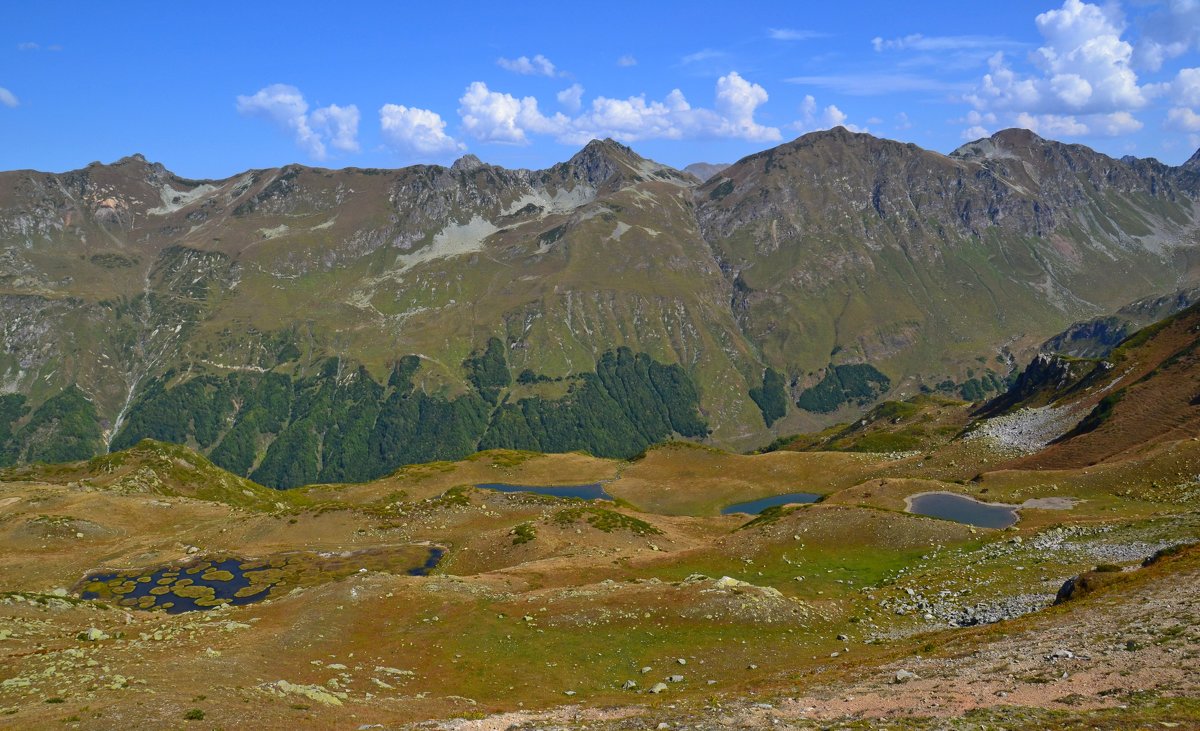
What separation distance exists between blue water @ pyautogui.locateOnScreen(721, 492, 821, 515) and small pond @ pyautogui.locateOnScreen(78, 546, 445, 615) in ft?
212

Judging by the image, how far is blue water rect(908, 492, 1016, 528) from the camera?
286 feet

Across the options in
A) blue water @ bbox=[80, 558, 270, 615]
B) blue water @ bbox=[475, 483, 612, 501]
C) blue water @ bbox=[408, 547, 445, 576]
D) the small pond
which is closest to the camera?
blue water @ bbox=[80, 558, 270, 615]

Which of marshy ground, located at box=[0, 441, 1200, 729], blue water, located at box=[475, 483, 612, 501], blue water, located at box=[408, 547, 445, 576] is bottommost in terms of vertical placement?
blue water, located at box=[475, 483, 612, 501]

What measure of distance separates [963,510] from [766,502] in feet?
174

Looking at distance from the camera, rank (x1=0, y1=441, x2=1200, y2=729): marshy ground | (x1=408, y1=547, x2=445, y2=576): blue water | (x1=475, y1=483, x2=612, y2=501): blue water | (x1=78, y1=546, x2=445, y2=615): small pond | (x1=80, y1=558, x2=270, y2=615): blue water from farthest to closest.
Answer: (x1=475, y1=483, x2=612, y2=501): blue water < (x1=408, y1=547, x2=445, y2=576): blue water < (x1=78, y1=546, x2=445, y2=615): small pond < (x1=80, y1=558, x2=270, y2=615): blue water < (x1=0, y1=441, x2=1200, y2=729): marshy ground

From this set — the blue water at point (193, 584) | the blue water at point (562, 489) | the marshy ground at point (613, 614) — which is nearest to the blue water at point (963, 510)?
the marshy ground at point (613, 614)

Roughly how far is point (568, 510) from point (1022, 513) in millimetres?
55549

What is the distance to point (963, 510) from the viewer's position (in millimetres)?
93125

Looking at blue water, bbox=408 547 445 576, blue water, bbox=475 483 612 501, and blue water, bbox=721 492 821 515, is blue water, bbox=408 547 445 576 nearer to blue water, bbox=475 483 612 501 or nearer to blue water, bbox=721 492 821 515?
blue water, bbox=475 483 612 501

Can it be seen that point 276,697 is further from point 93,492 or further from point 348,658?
point 93,492

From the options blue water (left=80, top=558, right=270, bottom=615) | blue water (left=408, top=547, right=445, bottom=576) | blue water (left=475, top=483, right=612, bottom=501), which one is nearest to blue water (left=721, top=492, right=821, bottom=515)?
blue water (left=475, top=483, right=612, bottom=501)

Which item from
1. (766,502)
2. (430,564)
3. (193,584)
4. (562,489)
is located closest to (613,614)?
(430,564)

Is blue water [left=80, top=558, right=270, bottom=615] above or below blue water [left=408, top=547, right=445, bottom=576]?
below

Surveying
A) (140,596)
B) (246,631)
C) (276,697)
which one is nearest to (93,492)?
(140,596)
